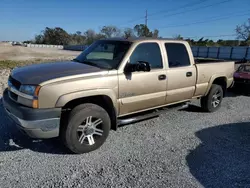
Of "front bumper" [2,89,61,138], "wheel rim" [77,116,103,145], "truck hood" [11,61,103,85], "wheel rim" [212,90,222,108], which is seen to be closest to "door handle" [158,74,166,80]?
"truck hood" [11,61,103,85]

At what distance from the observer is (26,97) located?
3.00m

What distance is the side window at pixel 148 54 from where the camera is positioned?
12.9 feet

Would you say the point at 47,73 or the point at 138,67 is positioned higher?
the point at 138,67

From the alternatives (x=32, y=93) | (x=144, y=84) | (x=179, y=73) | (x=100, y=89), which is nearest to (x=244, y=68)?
(x=179, y=73)

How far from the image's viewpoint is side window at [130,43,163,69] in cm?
393

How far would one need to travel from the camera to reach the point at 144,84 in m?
3.91

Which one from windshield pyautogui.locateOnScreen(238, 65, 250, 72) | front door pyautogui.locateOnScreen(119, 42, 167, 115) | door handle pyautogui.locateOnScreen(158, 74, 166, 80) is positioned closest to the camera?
front door pyautogui.locateOnScreen(119, 42, 167, 115)

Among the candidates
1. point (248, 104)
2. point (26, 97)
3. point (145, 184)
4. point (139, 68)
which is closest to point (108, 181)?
point (145, 184)

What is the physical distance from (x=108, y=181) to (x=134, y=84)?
5.57 ft

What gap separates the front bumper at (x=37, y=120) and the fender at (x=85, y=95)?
14 centimetres

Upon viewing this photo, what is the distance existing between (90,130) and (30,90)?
111 cm

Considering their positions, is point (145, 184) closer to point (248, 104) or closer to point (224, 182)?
point (224, 182)

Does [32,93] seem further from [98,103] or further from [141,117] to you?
[141,117]

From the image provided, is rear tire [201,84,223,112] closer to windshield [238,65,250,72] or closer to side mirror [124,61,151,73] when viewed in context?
side mirror [124,61,151,73]
